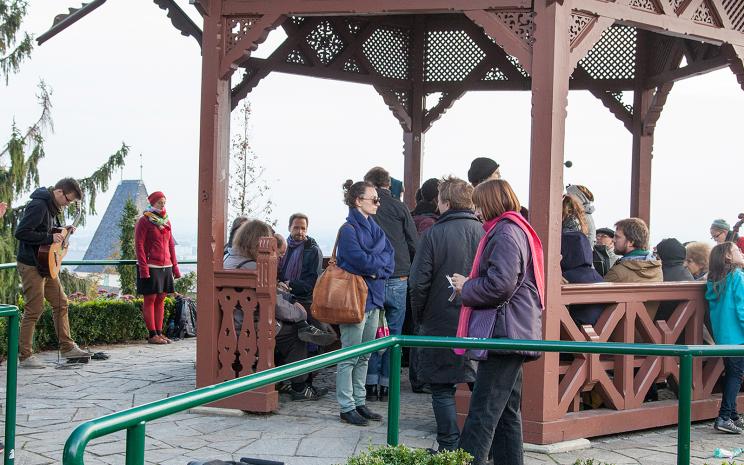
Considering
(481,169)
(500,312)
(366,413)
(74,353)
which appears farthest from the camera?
(74,353)

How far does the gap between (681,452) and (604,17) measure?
159 inches

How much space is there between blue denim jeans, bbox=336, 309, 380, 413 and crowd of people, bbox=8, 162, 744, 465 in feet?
0.04

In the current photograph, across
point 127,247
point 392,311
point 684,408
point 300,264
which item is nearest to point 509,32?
point 392,311

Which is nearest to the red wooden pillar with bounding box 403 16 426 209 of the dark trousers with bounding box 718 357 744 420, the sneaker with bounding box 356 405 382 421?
the sneaker with bounding box 356 405 382 421

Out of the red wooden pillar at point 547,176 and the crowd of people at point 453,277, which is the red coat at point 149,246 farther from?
the red wooden pillar at point 547,176

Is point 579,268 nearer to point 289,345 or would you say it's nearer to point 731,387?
point 731,387

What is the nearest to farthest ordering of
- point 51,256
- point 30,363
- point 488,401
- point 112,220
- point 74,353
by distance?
point 488,401 < point 51,256 < point 30,363 < point 74,353 < point 112,220

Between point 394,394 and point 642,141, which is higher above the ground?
point 642,141

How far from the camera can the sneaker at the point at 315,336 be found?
7566mm

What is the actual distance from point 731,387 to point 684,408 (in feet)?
12.2

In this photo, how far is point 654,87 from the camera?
1067cm

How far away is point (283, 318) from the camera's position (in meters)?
7.55

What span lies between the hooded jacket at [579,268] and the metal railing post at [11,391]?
13.4 feet

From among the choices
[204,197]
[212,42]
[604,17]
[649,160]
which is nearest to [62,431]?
[204,197]
